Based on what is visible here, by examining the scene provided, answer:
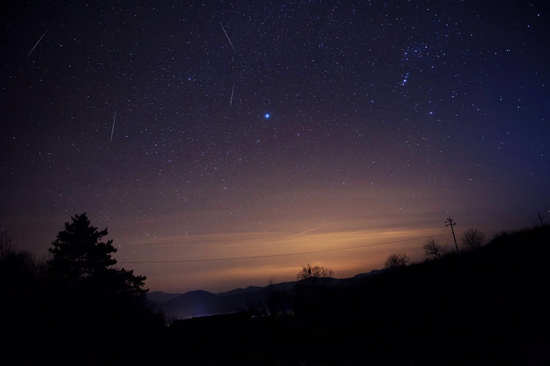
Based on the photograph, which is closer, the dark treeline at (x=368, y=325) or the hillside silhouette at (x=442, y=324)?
the dark treeline at (x=368, y=325)

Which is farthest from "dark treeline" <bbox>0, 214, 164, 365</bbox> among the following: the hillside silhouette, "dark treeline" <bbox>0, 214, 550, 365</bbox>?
the hillside silhouette

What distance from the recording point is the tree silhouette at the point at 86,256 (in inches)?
884

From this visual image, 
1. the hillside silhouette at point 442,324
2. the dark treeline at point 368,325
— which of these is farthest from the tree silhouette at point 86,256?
the hillside silhouette at point 442,324

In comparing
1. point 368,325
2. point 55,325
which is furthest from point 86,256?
point 368,325

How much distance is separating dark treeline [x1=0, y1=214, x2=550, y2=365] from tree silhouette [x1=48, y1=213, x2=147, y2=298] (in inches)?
23.8

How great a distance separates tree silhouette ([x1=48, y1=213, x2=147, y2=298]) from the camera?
22.5 metres

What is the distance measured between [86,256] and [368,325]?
2547cm

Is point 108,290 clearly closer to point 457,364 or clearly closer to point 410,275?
point 457,364

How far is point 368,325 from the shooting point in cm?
1805

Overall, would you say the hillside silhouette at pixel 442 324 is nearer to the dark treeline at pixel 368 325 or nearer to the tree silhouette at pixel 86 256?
the dark treeline at pixel 368 325

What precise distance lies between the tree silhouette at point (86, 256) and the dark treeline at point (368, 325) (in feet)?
1.98

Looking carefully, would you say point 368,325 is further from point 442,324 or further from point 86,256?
point 86,256

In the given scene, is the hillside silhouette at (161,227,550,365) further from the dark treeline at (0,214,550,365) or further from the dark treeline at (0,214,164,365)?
the dark treeline at (0,214,164,365)

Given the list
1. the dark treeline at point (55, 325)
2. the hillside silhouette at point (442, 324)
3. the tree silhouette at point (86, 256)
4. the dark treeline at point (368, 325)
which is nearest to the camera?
the dark treeline at point (55, 325)
